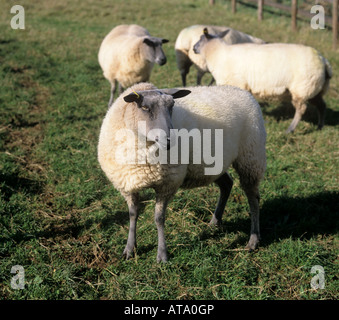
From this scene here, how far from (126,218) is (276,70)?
383cm

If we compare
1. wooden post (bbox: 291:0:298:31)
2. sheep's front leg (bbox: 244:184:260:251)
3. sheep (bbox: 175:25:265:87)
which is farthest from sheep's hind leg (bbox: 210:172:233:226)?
wooden post (bbox: 291:0:298:31)

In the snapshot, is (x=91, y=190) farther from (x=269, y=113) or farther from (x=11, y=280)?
(x=269, y=113)

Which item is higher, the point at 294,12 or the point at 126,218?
the point at 294,12

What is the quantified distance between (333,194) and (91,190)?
2971mm

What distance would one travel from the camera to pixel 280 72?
629 cm

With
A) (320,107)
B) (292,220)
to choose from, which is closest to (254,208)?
(292,220)

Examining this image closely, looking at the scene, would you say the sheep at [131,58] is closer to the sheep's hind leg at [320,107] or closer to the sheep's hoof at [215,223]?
the sheep's hind leg at [320,107]

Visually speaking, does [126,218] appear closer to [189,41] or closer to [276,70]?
[276,70]

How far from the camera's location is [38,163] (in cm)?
505

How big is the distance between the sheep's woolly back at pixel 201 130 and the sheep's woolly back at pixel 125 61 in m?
3.41

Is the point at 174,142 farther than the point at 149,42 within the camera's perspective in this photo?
No

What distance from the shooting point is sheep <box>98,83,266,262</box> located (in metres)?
2.96

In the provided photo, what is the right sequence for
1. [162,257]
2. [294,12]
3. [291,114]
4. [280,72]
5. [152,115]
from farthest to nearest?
[294,12]
[291,114]
[280,72]
[162,257]
[152,115]
